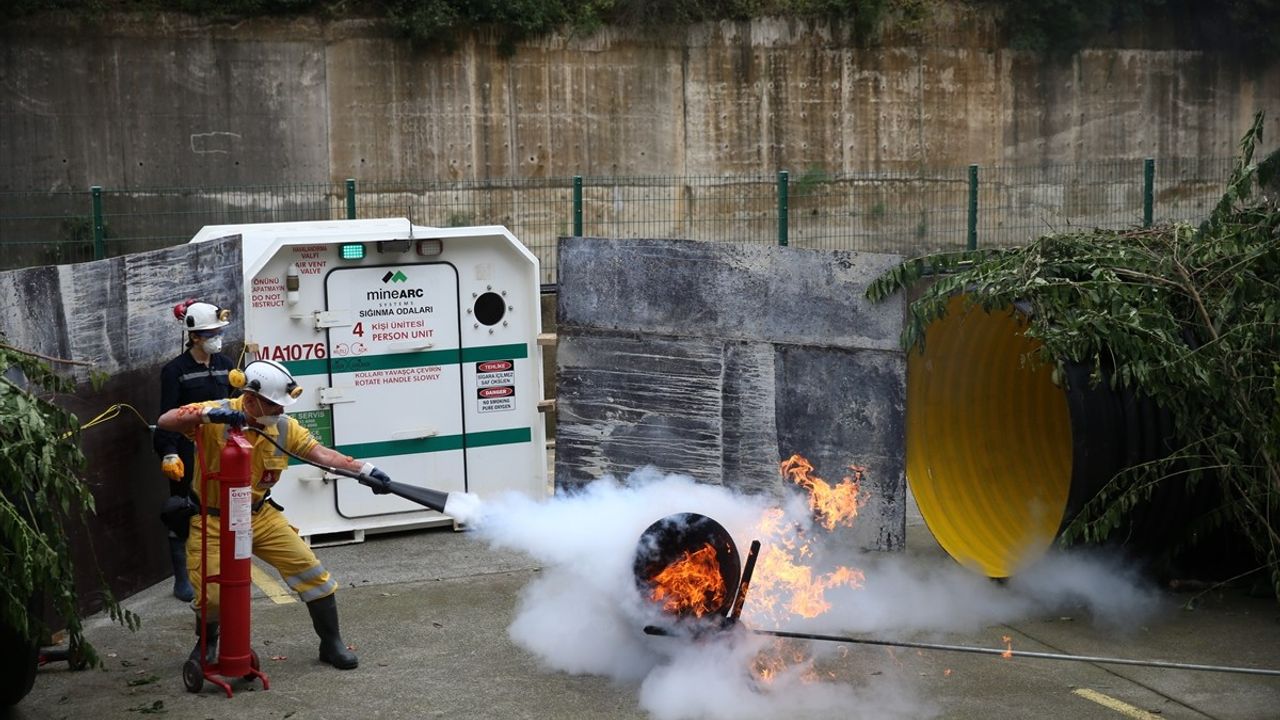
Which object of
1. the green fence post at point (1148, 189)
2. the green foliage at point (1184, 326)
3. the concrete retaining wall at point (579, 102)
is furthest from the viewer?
the concrete retaining wall at point (579, 102)

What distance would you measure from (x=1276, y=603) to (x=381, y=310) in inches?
234

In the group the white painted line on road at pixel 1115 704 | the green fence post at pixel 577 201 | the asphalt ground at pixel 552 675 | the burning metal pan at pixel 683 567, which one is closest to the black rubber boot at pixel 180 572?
the asphalt ground at pixel 552 675

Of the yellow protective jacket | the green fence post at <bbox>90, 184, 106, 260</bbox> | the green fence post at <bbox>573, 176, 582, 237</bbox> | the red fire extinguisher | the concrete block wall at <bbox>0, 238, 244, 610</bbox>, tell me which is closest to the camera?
the red fire extinguisher

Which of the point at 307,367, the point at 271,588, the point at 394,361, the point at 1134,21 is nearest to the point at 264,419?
the point at 271,588

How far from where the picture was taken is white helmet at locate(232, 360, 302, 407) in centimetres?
640

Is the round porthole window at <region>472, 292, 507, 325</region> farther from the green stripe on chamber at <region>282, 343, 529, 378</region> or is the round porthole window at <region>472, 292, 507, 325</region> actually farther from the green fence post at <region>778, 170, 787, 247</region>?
the green fence post at <region>778, 170, 787, 247</region>

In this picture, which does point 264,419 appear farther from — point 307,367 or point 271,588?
point 307,367

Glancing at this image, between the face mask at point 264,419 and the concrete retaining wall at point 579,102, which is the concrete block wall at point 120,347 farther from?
the concrete retaining wall at point 579,102

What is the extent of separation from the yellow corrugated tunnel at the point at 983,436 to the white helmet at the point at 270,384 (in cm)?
403

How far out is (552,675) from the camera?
6.79 metres

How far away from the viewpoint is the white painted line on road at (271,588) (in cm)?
817

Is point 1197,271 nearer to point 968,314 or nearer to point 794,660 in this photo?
point 968,314

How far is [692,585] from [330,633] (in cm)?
190

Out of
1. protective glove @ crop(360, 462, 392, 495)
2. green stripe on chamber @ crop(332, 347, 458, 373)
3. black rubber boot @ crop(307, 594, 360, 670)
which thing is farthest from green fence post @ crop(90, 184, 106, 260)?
protective glove @ crop(360, 462, 392, 495)
